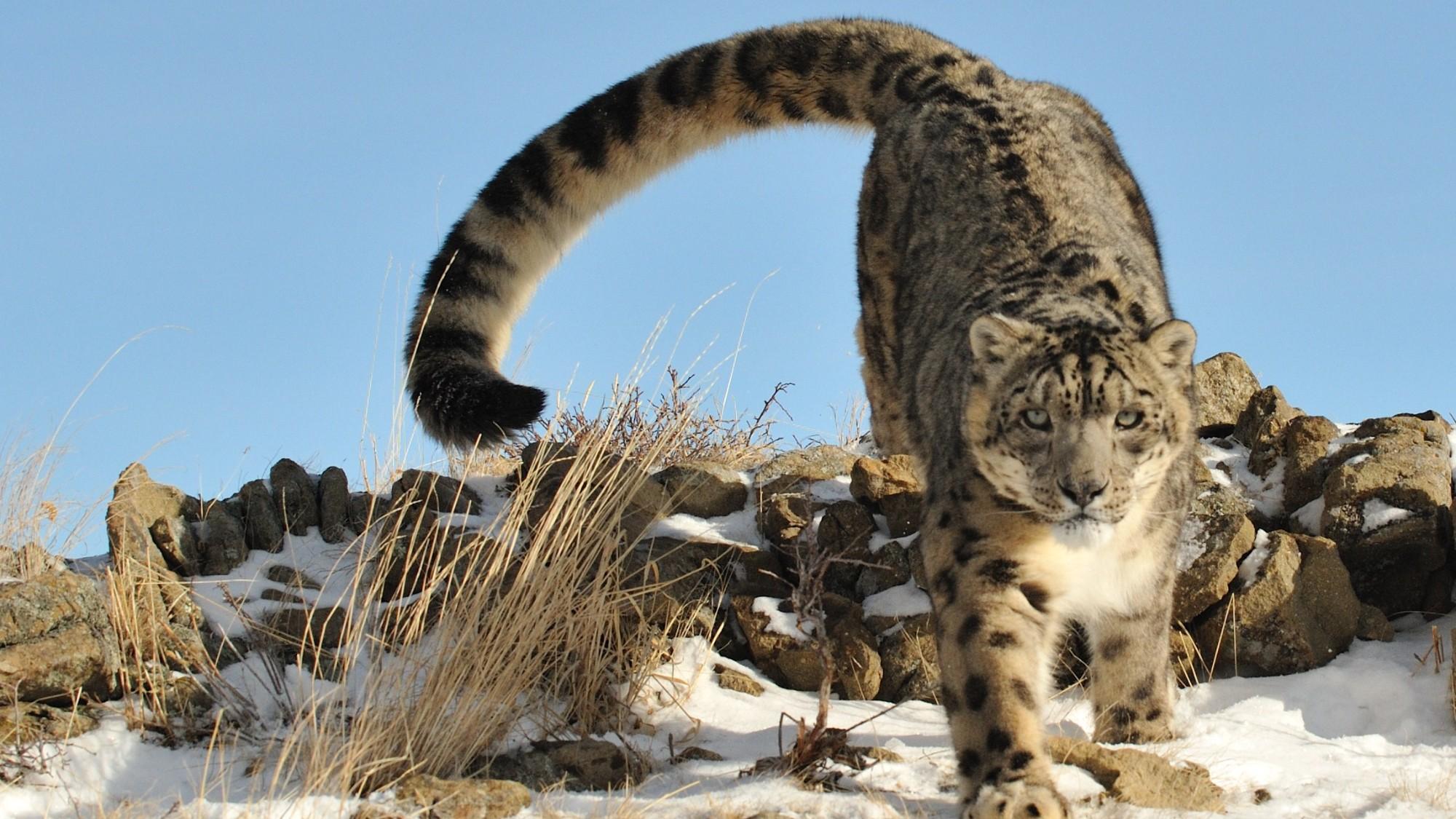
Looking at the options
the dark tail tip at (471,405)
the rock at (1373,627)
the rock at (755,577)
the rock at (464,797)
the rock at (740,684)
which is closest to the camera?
the rock at (464,797)

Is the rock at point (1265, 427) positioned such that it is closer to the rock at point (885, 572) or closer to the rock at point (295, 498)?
the rock at point (885, 572)

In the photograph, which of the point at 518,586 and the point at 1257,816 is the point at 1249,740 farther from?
the point at 518,586

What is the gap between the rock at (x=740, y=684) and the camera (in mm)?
6281

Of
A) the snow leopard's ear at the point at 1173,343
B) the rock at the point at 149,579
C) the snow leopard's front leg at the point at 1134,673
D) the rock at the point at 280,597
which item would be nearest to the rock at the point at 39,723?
the rock at the point at 149,579

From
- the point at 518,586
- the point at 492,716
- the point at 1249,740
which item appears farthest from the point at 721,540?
the point at 1249,740

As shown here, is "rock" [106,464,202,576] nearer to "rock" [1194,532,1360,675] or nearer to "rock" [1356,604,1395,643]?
"rock" [1194,532,1360,675]

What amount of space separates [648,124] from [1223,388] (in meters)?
3.53

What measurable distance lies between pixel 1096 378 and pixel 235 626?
154 inches

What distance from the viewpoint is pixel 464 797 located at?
472 cm

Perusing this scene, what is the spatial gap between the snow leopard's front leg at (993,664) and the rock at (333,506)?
3.65 meters

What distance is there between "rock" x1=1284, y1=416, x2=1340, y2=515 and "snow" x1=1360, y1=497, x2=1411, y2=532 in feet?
1.14

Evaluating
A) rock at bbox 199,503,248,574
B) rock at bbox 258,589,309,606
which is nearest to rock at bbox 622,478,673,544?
rock at bbox 258,589,309,606

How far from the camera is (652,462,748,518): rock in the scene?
737cm

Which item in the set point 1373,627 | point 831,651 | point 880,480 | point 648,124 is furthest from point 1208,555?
point 648,124
